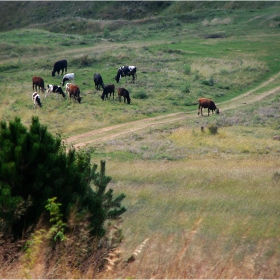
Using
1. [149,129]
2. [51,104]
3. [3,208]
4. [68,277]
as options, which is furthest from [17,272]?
[51,104]

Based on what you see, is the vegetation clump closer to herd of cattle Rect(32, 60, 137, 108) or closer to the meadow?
the meadow

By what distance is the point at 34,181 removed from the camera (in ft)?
25.8

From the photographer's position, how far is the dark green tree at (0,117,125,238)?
7383 millimetres

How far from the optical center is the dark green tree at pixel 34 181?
7383 mm

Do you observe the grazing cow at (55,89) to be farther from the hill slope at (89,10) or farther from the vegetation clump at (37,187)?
the hill slope at (89,10)

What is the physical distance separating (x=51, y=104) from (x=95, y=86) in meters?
5.85

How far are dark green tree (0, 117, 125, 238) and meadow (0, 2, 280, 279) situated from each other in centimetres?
112

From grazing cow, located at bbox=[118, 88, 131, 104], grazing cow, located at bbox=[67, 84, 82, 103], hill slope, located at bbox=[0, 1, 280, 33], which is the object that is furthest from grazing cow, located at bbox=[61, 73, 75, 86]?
hill slope, located at bbox=[0, 1, 280, 33]

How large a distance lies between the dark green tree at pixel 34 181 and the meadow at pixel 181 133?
1117mm

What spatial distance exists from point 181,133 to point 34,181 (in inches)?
759

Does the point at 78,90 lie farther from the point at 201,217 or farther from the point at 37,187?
the point at 37,187

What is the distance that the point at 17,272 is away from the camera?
6.16 meters

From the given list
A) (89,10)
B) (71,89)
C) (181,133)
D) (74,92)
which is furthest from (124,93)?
(89,10)

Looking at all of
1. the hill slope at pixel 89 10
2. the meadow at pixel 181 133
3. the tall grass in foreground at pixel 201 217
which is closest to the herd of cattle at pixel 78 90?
the meadow at pixel 181 133
